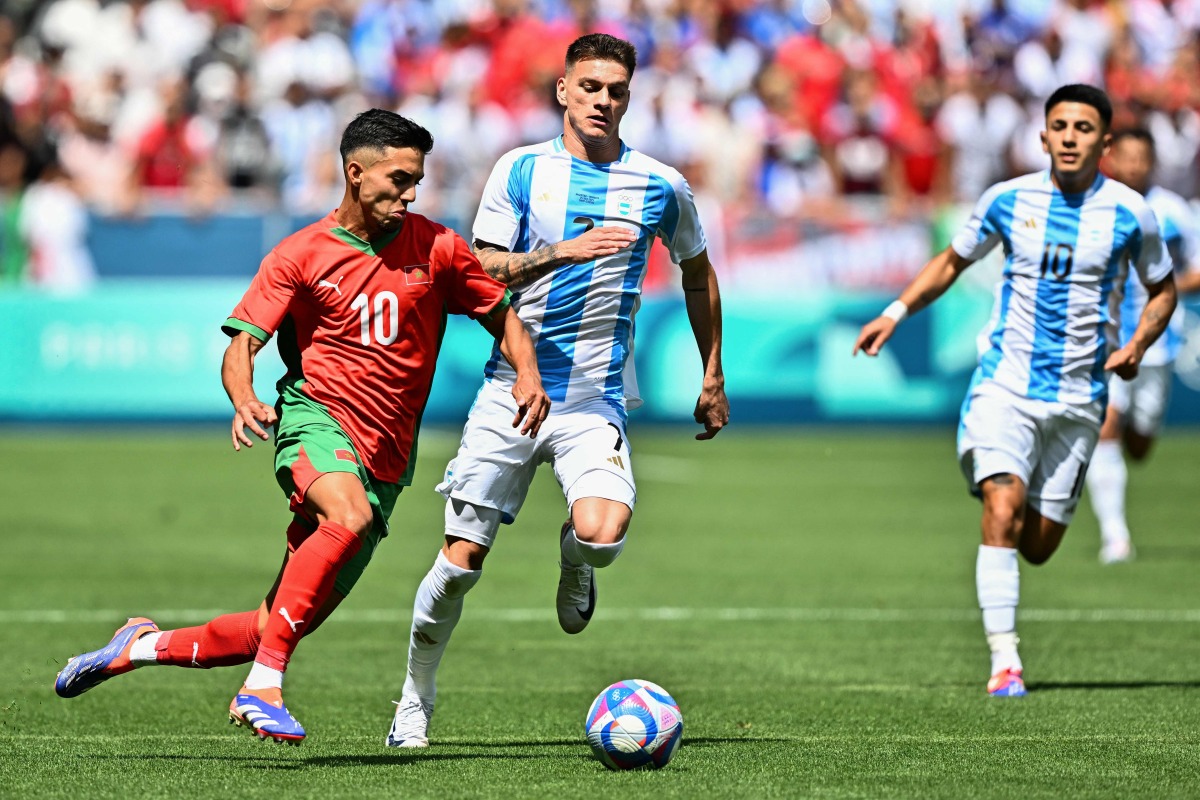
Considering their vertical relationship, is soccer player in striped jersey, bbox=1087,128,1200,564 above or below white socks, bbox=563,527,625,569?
below

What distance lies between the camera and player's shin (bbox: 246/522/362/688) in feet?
19.7

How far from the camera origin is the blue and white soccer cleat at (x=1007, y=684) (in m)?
7.98

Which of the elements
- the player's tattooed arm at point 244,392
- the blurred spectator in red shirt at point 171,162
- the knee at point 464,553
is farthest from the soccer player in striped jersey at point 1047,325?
the blurred spectator in red shirt at point 171,162

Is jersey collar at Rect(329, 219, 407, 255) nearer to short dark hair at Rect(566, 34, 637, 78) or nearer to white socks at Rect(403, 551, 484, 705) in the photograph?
short dark hair at Rect(566, 34, 637, 78)

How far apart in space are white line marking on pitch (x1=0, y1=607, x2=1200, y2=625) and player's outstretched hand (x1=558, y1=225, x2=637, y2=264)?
158 inches

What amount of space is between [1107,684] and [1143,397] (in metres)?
5.10

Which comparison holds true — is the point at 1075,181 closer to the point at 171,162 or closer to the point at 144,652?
the point at 144,652

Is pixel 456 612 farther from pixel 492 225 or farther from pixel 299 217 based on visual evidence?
pixel 299 217

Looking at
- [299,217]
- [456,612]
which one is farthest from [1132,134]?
[299,217]

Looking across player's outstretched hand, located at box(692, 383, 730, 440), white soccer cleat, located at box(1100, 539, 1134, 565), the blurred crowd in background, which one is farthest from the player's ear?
the blurred crowd in background

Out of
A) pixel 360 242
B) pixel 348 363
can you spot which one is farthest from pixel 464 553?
pixel 360 242

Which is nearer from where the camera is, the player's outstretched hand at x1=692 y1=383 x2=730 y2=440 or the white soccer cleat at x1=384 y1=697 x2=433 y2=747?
the white soccer cleat at x1=384 y1=697 x2=433 y2=747

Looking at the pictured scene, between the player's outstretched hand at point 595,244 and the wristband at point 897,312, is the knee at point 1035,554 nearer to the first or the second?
the wristband at point 897,312

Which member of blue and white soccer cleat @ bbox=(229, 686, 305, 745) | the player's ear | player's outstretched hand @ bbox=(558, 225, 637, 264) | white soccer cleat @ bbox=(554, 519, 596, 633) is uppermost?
the player's ear
